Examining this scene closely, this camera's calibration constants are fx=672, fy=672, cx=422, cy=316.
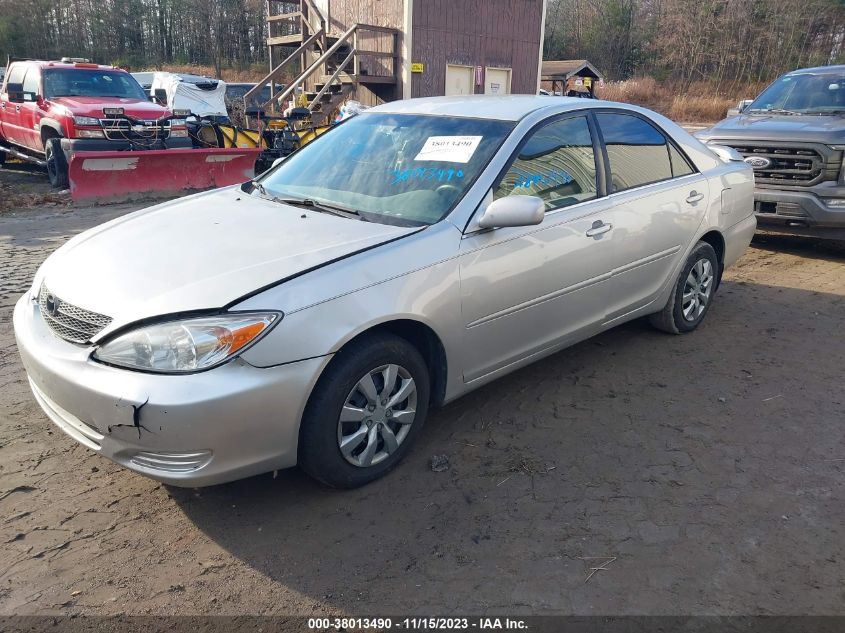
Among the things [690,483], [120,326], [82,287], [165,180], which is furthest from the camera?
[165,180]

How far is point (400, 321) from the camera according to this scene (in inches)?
120

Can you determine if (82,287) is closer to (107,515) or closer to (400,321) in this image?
(107,515)

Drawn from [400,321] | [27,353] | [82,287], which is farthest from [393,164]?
[27,353]

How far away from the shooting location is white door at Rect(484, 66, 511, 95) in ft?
68.7

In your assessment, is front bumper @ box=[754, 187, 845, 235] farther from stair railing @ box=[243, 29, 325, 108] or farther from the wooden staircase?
stair railing @ box=[243, 29, 325, 108]

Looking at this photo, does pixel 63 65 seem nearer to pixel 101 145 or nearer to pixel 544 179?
pixel 101 145

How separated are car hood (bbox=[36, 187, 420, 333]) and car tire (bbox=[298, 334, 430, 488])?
41 centimetres

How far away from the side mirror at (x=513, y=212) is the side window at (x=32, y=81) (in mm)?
10868

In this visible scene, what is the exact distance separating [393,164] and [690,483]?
226 cm

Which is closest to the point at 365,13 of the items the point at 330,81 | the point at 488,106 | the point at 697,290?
the point at 330,81

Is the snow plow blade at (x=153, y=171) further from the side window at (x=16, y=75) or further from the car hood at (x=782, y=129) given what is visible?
the car hood at (x=782, y=129)

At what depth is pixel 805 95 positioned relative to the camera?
27.2 feet

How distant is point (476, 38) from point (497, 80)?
1.59m

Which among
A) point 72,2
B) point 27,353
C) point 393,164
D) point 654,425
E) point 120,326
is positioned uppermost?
point 72,2
